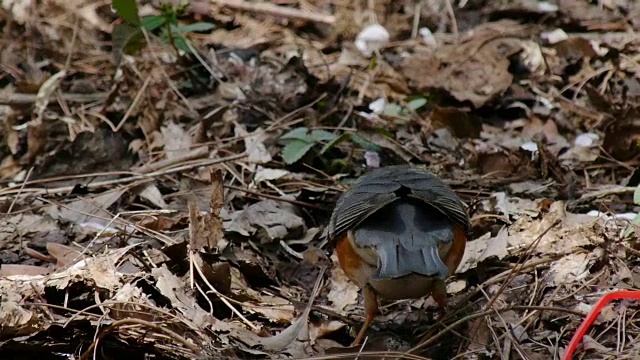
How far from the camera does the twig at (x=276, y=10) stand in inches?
288

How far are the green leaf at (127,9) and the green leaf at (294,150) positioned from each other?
55.8 inches

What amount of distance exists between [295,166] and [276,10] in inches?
114

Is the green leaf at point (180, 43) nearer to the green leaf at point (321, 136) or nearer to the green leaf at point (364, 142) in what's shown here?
the green leaf at point (321, 136)

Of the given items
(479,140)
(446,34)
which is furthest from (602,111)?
(446,34)

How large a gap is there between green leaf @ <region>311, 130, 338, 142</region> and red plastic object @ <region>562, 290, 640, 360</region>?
1.92 m

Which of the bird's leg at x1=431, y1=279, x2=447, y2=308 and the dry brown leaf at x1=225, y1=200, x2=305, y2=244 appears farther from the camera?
the dry brown leaf at x1=225, y1=200, x2=305, y2=244

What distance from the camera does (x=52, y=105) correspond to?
5.86 meters

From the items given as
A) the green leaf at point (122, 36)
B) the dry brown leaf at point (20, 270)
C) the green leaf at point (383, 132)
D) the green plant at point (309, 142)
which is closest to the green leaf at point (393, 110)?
the green leaf at point (383, 132)

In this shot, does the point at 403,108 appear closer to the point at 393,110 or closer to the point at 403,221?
the point at 393,110

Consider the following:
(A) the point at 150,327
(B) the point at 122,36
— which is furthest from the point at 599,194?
(B) the point at 122,36

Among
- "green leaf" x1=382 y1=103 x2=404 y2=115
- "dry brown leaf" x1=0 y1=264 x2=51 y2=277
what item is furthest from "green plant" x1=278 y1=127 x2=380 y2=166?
"dry brown leaf" x1=0 y1=264 x2=51 y2=277

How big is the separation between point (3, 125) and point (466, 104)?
3042 millimetres

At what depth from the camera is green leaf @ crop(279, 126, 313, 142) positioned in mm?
4887

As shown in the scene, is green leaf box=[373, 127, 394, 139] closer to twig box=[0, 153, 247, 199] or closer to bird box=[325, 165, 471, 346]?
twig box=[0, 153, 247, 199]
